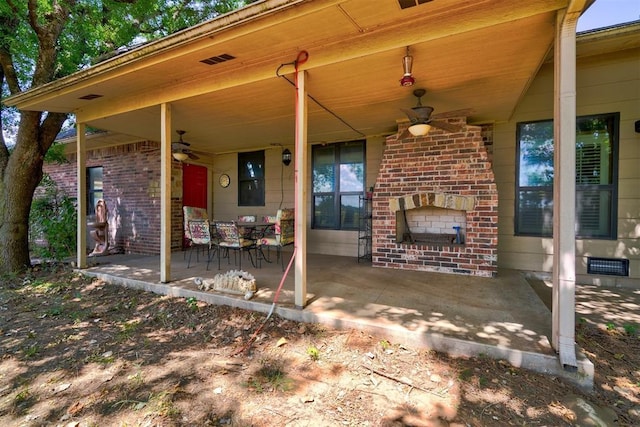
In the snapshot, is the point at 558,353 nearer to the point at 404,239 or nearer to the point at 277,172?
the point at 404,239

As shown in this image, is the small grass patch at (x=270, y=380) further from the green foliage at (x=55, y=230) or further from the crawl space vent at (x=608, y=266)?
the green foliage at (x=55, y=230)

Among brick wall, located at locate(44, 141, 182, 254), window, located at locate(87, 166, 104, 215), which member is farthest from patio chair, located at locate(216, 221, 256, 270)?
window, located at locate(87, 166, 104, 215)

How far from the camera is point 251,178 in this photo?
6879 mm

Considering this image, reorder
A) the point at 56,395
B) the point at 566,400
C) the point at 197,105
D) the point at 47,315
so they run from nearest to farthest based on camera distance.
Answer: the point at 566,400 < the point at 56,395 < the point at 47,315 < the point at 197,105

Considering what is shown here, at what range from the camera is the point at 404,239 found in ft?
16.0

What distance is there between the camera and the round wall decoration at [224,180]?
7.13 m

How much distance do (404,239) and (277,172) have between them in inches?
121

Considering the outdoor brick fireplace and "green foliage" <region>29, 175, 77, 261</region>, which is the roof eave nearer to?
"green foliage" <region>29, 175, 77, 261</region>

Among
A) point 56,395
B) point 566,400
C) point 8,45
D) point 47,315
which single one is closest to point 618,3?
point 566,400

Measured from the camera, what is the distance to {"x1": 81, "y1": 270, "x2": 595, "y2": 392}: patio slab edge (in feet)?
6.51

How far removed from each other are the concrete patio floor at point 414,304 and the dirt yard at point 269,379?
0.32 feet

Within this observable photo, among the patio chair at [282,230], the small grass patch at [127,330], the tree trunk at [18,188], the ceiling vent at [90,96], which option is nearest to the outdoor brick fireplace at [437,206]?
the patio chair at [282,230]

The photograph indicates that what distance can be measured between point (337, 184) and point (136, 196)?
4313mm

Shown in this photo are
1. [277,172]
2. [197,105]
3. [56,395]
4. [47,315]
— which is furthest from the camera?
[277,172]
